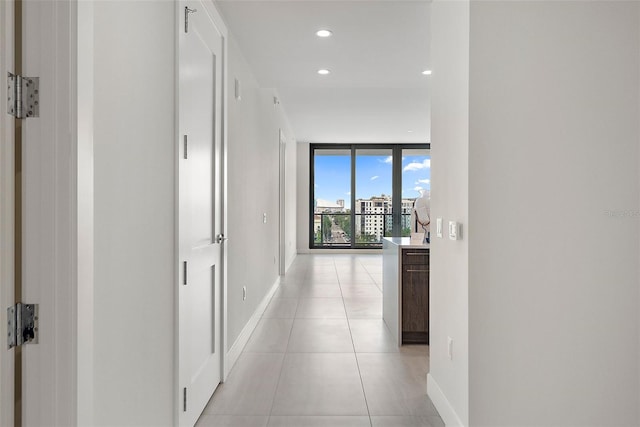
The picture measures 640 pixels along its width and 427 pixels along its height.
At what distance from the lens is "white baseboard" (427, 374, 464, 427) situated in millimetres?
2161

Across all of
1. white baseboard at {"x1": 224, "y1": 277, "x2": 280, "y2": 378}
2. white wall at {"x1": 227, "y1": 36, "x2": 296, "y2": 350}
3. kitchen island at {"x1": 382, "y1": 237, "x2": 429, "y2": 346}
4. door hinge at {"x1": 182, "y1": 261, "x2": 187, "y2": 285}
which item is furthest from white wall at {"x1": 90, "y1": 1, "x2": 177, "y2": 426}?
kitchen island at {"x1": 382, "y1": 237, "x2": 429, "y2": 346}

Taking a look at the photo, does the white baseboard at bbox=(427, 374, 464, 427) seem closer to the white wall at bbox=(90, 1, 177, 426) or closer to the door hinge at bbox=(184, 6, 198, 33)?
the white wall at bbox=(90, 1, 177, 426)

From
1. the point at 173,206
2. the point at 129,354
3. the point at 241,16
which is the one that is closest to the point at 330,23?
the point at 241,16

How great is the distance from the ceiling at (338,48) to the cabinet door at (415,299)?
187 cm

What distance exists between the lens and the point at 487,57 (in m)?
1.97

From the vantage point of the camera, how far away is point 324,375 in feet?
9.68

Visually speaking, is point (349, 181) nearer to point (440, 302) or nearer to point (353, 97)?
point (353, 97)

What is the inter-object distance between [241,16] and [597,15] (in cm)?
216
